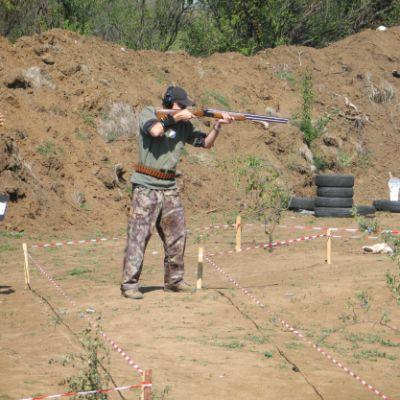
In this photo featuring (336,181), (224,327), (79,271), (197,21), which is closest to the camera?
(224,327)

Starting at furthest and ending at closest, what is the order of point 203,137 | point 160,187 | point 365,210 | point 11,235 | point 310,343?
point 365,210 → point 11,235 → point 203,137 → point 160,187 → point 310,343

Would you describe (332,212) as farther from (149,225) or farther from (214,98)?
(149,225)

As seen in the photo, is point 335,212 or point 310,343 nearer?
point 310,343

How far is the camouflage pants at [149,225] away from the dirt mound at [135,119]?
24.8 feet

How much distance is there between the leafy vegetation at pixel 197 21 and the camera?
104 ft

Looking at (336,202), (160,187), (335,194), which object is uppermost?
(160,187)

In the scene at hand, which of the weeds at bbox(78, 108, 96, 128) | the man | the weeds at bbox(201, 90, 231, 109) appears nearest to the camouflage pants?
the man

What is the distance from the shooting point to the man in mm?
10852

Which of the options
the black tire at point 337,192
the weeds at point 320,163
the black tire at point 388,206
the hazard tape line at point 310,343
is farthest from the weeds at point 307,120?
the hazard tape line at point 310,343

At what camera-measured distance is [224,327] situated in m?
9.91

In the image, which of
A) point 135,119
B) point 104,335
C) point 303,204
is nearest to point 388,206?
point 303,204

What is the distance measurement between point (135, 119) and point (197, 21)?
12653 millimetres

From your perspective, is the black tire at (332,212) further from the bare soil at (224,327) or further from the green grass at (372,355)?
the green grass at (372,355)

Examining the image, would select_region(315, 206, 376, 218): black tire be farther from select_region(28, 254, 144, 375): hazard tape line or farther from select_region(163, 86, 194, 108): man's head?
select_region(163, 86, 194, 108): man's head
